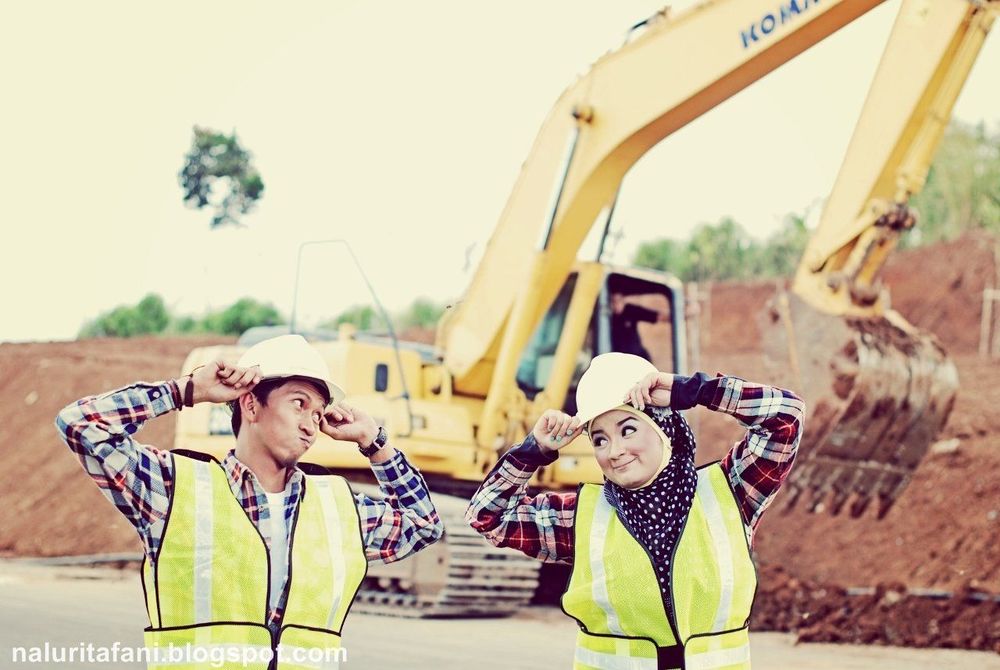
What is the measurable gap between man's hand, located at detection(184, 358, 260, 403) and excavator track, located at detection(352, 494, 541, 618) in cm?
707

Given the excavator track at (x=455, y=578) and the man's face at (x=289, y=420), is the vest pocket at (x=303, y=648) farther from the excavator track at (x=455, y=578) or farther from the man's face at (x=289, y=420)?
the excavator track at (x=455, y=578)

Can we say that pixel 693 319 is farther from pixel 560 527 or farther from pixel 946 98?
pixel 560 527

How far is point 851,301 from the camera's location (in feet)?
33.9

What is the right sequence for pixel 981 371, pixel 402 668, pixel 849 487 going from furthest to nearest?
pixel 981 371 < pixel 849 487 < pixel 402 668

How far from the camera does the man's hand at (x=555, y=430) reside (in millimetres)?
3574

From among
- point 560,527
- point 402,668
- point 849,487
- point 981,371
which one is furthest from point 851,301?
point 981,371

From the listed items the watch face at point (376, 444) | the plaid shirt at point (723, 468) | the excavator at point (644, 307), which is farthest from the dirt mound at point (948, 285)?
the watch face at point (376, 444)

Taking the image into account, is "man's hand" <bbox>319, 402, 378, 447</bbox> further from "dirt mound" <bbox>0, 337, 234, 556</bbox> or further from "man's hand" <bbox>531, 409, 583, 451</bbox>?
"dirt mound" <bbox>0, 337, 234, 556</bbox>

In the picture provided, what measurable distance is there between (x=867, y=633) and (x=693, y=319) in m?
3.28

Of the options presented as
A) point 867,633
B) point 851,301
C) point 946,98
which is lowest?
point 867,633

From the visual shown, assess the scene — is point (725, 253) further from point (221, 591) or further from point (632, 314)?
point (221, 591)

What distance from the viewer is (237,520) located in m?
3.18

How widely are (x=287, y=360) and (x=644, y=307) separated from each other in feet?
28.0

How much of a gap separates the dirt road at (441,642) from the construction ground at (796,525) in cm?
4
